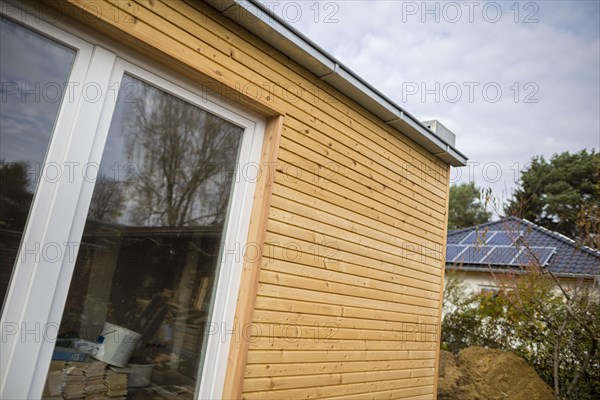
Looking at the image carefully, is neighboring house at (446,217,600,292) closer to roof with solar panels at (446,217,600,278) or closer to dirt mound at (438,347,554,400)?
roof with solar panels at (446,217,600,278)

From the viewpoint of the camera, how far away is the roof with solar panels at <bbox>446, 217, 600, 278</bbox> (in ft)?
32.0

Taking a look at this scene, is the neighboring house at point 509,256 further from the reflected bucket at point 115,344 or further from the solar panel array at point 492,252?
the reflected bucket at point 115,344

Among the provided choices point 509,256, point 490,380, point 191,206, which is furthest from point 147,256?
point 509,256

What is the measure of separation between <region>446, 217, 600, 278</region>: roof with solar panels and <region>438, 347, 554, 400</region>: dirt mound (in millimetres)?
3587

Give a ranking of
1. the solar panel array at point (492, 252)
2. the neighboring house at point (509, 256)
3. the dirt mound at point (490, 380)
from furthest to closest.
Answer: the solar panel array at point (492, 252) < the neighboring house at point (509, 256) < the dirt mound at point (490, 380)

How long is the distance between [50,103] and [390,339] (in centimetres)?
339

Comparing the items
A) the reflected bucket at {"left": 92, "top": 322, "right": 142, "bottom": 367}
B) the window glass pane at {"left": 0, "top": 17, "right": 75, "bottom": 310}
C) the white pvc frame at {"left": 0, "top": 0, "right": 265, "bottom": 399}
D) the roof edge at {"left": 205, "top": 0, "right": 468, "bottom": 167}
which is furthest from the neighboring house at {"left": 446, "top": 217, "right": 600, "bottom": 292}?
the window glass pane at {"left": 0, "top": 17, "right": 75, "bottom": 310}

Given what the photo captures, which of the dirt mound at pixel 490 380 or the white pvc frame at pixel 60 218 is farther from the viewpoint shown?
the dirt mound at pixel 490 380

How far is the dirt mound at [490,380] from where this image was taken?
560 cm

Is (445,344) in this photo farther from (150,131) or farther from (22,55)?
(22,55)

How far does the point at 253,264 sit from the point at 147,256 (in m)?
0.70

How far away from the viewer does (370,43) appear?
5559 mm

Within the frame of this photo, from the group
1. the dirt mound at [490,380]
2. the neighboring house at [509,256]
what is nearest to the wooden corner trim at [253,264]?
the dirt mound at [490,380]

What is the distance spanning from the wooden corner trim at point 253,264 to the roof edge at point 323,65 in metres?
0.54
